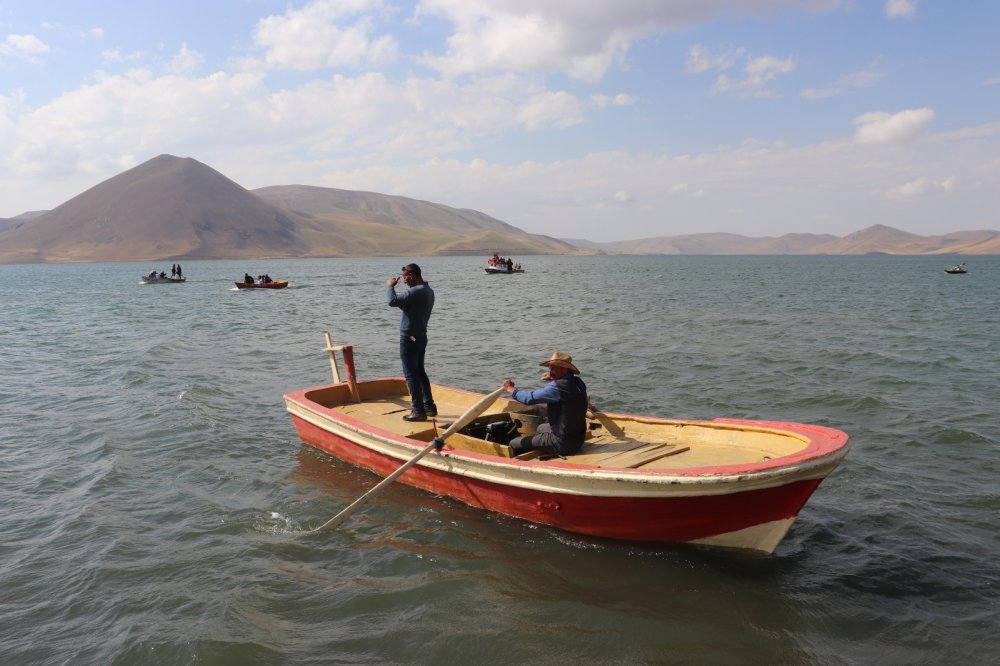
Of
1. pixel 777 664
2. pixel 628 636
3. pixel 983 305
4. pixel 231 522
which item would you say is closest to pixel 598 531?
pixel 628 636

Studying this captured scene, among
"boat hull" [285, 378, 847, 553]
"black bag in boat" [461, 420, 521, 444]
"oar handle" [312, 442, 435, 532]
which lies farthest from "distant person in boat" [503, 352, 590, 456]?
"oar handle" [312, 442, 435, 532]

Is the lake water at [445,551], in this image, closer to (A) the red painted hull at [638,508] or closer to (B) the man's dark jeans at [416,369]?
(A) the red painted hull at [638,508]

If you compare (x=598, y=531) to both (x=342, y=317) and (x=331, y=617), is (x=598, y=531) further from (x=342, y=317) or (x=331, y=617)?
(x=342, y=317)

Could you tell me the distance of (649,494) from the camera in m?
6.89

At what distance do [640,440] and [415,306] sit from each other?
4.13m

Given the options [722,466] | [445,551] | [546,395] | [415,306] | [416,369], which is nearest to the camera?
[722,466]

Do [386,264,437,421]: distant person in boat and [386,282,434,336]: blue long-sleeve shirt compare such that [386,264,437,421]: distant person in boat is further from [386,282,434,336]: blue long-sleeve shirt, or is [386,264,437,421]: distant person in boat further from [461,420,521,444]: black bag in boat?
[461,420,521,444]: black bag in boat

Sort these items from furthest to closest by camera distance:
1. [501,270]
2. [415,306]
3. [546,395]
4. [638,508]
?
[501,270]
[415,306]
[546,395]
[638,508]

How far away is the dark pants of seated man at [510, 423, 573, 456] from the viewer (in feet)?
27.5

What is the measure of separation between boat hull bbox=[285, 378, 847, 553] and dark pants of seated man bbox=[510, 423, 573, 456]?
1.50 feet

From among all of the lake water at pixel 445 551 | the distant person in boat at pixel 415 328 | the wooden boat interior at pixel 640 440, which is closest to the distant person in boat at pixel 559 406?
the wooden boat interior at pixel 640 440

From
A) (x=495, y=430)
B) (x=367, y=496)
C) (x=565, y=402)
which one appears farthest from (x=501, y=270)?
(x=565, y=402)

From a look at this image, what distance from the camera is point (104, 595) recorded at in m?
6.94

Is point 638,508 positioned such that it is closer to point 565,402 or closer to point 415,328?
point 565,402
